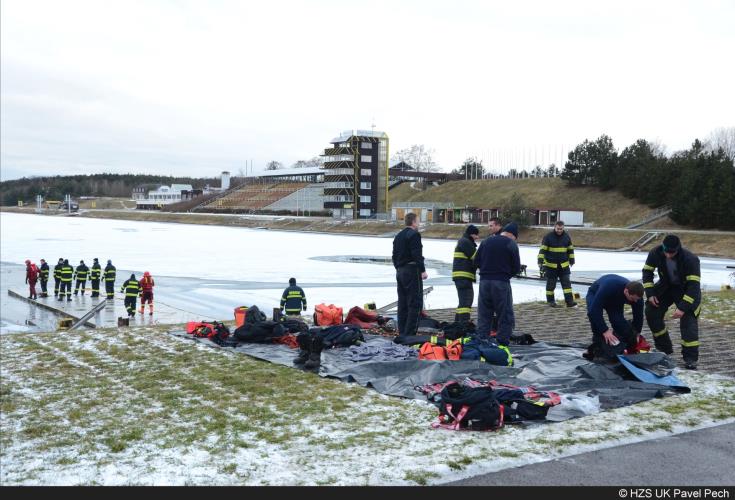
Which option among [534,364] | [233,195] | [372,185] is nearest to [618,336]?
[534,364]

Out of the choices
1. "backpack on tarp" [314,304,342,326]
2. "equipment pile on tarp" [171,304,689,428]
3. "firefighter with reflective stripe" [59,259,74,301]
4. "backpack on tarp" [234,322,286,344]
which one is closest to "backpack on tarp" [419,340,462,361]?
"equipment pile on tarp" [171,304,689,428]

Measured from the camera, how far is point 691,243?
1928 inches

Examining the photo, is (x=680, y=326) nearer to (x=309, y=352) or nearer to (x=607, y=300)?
(x=607, y=300)

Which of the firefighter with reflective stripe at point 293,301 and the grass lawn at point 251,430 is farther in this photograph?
the firefighter with reflective stripe at point 293,301

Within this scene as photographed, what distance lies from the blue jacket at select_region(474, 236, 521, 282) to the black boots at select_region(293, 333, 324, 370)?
2.88m

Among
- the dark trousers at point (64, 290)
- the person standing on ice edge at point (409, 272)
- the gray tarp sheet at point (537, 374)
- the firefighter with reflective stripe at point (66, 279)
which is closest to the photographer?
the gray tarp sheet at point (537, 374)

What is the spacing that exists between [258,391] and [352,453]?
101 inches

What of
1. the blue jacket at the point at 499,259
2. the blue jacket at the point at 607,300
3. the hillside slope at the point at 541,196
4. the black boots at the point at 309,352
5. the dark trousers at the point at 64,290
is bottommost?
the dark trousers at the point at 64,290

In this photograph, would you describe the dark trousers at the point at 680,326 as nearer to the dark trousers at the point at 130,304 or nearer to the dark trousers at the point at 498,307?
the dark trousers at the point at 498,307

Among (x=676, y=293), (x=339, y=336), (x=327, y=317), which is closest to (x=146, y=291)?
(x=327, y=317)

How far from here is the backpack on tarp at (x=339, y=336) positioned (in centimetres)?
1006

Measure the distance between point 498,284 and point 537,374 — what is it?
2.05 m

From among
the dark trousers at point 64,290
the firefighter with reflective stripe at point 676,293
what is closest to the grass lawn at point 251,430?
the firefighter with reflective stripe at point 676,293

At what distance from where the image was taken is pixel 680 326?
29.7 ft
